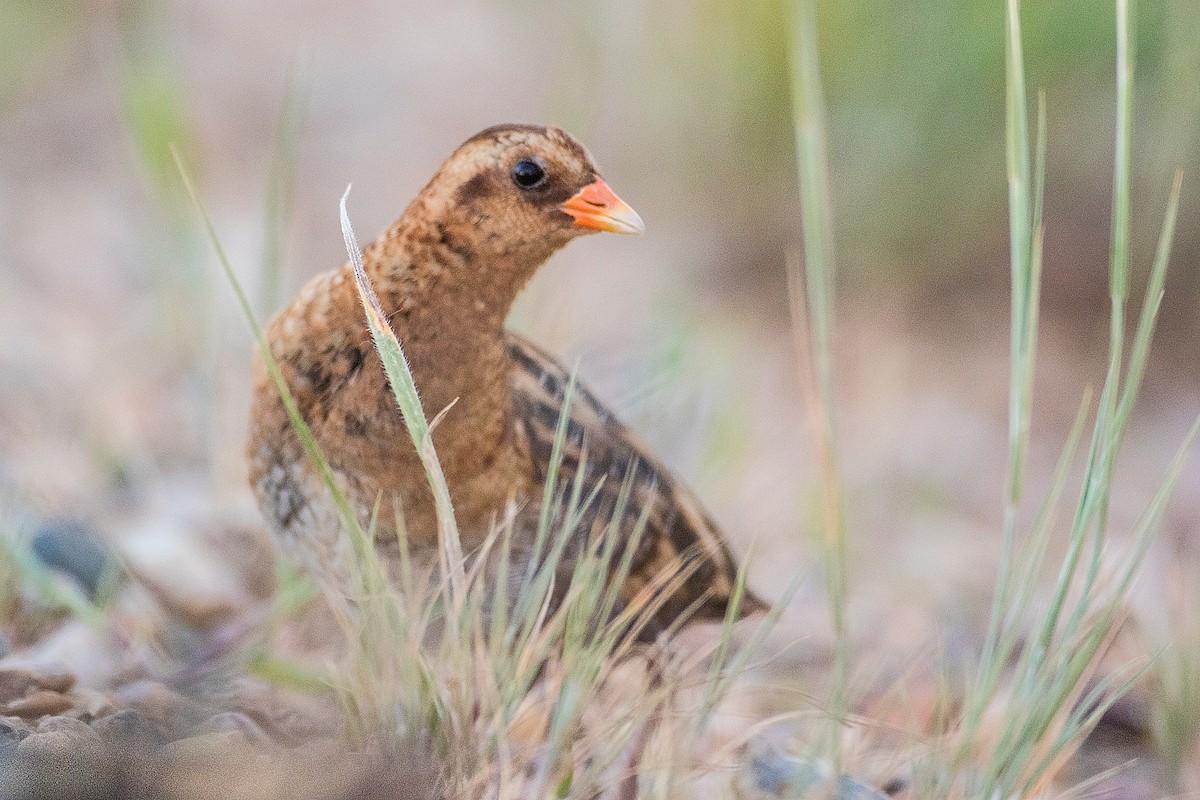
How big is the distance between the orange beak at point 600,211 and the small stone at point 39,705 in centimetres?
90

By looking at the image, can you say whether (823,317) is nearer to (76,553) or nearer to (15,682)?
(15,682)

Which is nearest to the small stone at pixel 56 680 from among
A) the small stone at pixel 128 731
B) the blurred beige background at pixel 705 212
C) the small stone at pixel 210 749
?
the small stone at pixel 128 731

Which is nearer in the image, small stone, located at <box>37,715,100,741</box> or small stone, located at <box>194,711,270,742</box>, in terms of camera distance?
small stone, located at <box>37,715,100,741</box>

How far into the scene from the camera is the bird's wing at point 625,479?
6.99 feet

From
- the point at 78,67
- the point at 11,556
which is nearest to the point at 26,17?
the point at 78,67

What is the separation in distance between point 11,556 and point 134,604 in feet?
0.93

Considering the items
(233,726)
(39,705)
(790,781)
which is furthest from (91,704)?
(790,781)

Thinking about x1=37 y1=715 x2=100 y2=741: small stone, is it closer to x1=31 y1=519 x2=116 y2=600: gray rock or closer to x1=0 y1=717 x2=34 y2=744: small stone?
x1=0 y1=717 x2=34 y2=744: small stone

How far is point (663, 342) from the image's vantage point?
3307mm

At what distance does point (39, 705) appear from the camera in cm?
176

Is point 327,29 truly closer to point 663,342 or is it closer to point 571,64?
point 571,64

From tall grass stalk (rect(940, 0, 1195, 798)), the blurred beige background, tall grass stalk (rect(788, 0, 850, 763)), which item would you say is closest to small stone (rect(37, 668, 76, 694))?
tall grass stalk (rect(788, 0, 850, 763))

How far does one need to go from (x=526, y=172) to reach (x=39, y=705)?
91cm

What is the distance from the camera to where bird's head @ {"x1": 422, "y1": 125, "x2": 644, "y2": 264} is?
1806 mm
